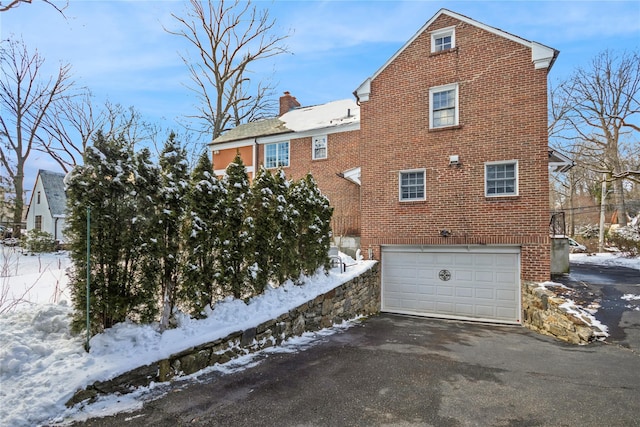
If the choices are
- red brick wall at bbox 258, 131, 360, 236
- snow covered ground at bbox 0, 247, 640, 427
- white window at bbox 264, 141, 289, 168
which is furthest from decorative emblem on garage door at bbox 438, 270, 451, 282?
white window at bbox 264, 141, 289, 168

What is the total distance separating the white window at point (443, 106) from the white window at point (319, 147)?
663 centimetres

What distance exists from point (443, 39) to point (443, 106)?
2.17m

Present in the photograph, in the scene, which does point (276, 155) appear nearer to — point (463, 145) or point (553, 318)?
point (463, 145)

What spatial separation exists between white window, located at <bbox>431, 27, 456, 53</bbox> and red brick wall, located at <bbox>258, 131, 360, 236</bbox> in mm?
5448

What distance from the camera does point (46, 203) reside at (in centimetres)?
2572

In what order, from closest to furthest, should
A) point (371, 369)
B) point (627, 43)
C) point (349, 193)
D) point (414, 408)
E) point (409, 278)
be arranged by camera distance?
point (414, 408)
point (371, 369)
point (409, 278)
point (349, 193)
point (627, 43)

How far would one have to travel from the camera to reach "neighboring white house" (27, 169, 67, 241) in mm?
25266

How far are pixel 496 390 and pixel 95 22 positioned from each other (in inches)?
393

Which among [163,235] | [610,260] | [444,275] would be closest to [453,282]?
[444,275]

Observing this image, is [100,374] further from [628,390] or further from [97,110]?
[97,110]

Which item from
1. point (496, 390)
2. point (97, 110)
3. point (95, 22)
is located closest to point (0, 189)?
point (97, 110)

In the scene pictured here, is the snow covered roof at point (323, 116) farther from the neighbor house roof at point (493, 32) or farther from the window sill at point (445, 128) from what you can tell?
the window sill at point (445, 128)

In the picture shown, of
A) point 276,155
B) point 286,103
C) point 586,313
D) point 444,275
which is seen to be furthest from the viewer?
point 286,103

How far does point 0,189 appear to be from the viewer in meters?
22.9
